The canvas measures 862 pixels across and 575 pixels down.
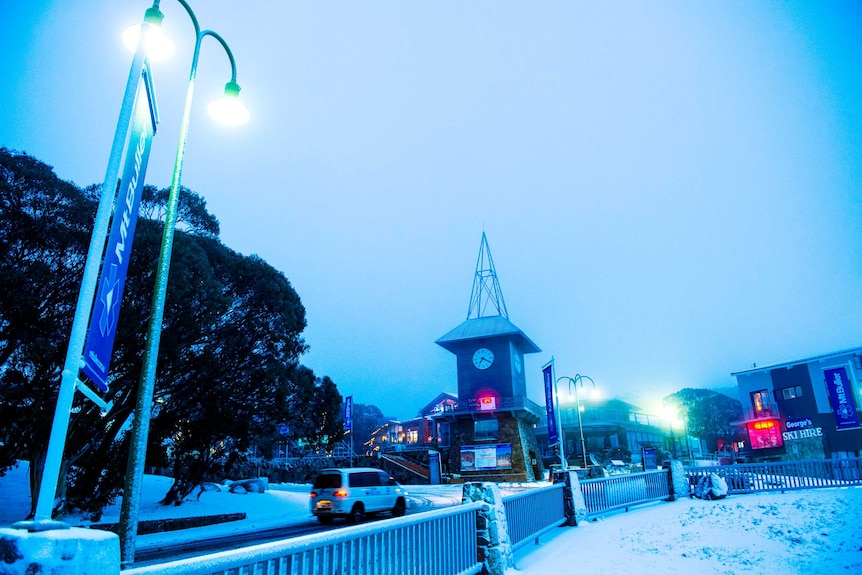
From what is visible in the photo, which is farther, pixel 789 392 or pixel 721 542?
pixel 789 392

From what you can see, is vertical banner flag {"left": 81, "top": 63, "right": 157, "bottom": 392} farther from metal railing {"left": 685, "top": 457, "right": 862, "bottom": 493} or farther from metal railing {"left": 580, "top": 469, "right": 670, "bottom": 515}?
metal railing {"left": 685, "top": 457, "right": 862, "bottom": 493}

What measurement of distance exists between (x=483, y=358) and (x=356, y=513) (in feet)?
98.7

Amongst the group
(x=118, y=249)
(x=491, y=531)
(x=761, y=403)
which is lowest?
(x=491, y=531)

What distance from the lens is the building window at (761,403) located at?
46975mm

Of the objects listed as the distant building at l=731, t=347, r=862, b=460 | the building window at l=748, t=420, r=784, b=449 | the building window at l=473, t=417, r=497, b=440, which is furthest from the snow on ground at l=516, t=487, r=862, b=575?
the building window at l=748, t=420, r=784, b=449

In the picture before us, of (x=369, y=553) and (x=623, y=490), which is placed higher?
(x=369, y=553)

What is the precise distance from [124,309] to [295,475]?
36797mm

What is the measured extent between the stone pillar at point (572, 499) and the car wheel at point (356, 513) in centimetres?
669

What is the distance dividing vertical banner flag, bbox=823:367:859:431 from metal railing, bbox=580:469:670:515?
891 inches

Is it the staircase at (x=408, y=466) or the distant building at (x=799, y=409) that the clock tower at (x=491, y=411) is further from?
the distant building at (x=799, y=409)

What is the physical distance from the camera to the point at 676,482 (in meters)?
19.9

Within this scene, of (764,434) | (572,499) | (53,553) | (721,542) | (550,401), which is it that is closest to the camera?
(53,553)

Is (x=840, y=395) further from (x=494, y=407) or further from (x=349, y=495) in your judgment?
(x=349, y=495)

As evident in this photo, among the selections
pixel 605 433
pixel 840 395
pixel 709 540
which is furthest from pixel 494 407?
pixel 709 540
